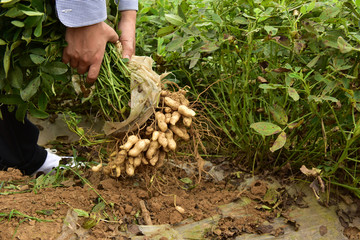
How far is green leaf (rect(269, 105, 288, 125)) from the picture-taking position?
1.55 metres

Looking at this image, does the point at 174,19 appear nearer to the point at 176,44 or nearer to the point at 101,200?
the point at 176,44

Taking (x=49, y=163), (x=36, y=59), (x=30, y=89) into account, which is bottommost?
(x=49, y=163)

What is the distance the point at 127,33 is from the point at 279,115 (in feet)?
2.72

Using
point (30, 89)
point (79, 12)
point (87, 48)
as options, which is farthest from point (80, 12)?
point (30, 89)

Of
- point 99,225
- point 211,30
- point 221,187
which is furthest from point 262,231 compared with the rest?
point 211,30

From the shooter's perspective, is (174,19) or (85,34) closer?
(85,34)

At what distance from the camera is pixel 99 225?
1.52 metres

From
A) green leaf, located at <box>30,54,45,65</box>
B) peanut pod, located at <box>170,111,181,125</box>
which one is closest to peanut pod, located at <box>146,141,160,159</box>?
peanut pod, located at <box>170,111,181,125</box>

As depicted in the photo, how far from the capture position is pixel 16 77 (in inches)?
60.8

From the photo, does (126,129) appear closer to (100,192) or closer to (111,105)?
(111,105)

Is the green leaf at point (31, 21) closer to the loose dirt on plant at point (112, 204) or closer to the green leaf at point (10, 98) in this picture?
the green leaf at point (10, 98)

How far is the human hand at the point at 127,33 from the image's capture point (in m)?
1.81

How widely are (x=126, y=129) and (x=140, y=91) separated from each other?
0.18 m

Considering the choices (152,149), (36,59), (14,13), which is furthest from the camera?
(152,149)
